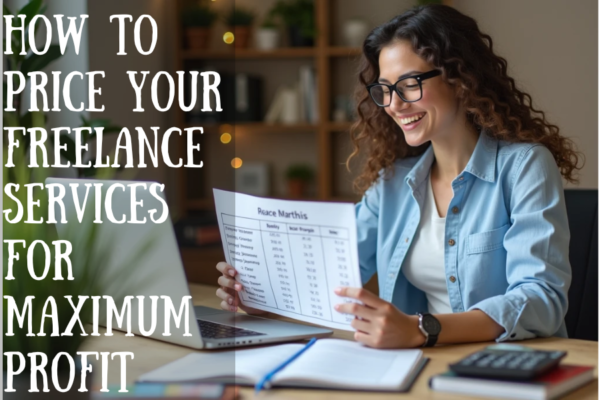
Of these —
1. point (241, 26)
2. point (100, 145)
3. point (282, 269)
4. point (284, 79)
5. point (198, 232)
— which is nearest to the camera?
point (282, 269)

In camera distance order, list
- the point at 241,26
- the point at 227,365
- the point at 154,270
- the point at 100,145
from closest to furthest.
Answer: the point at 227,365 < the point at 154,270 < the point at 100,145 < the point at 241,26

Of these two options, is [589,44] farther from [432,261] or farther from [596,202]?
[432,261]

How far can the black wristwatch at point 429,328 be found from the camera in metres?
1.26

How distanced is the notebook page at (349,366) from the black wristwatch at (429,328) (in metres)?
0.07

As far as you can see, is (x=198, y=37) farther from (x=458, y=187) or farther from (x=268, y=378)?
(x=268, y=378)

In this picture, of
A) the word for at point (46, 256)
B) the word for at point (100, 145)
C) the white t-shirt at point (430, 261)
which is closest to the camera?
the word for at point (46, 256)

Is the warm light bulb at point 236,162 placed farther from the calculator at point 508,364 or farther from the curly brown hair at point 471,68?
the calculator at point 508,364

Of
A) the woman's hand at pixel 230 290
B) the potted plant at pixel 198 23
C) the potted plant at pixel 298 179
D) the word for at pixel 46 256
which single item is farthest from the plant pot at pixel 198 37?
the word for at pixel 46 256

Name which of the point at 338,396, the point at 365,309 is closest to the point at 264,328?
the point at 365,309

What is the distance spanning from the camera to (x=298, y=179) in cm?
406

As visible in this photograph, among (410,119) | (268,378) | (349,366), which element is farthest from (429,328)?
(410,119)

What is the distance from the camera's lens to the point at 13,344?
0.95 meters

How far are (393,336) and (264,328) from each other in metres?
0.28

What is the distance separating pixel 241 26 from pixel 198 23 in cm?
24
